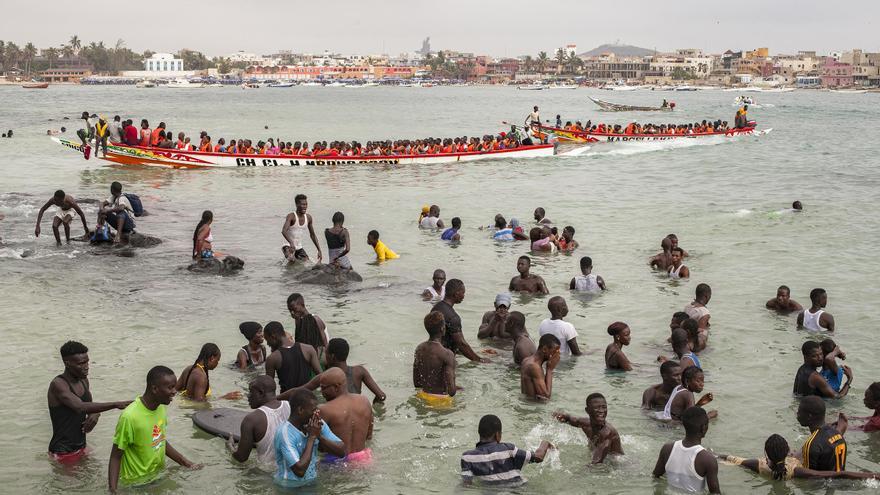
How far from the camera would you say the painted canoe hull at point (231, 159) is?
36.2 meters

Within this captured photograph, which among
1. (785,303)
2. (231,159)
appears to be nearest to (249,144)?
(231,159)

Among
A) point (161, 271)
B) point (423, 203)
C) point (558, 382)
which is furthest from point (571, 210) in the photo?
point (558, 382)

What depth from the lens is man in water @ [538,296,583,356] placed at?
40.7ft

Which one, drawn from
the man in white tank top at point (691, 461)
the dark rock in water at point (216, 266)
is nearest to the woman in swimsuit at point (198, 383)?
the man in white tank top at point (691, 461)

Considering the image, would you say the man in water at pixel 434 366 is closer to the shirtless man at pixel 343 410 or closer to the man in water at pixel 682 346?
the shirtless man at pixel 343 410

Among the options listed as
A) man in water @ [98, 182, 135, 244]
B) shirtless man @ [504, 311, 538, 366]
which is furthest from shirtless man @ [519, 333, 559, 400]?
man in water @ [98, 182, 135, 244]

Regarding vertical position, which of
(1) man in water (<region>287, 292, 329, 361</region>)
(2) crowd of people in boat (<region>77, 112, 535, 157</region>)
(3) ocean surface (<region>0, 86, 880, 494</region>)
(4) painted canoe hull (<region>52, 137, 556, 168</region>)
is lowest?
(3) ocean surface (<region>0, 86, 880, 494</region>)

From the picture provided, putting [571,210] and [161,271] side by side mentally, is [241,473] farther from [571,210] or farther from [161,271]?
[571,210]

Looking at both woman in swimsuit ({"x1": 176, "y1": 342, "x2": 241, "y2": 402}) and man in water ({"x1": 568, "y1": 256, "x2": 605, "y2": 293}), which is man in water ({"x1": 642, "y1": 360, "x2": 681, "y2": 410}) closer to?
woman in swimsuit ({"x1": 176, "y1": 342, "x2": 241, "y2": 402})

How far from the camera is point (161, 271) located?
19.0 meters

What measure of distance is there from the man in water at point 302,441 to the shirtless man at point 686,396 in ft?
13.8

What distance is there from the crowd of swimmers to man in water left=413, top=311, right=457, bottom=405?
0.02m

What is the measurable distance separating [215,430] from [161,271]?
9474 mm

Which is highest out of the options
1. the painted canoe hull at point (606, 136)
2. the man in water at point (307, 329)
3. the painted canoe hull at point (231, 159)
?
the painted canoe hull at point (606, 136)
